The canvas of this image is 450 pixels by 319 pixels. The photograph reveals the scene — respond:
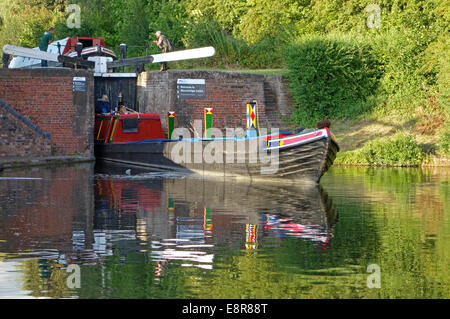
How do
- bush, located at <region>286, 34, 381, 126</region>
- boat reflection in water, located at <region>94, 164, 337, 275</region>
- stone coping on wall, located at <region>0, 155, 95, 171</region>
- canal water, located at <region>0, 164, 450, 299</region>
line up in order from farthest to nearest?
bush, located at <region>286, 34, 381, 126</region> → stone coping on wall, located at <region>0, 155, 95, 171</region> → boat reflection in water, located at <region>94, 164, 337, 275</region> → canal water, located at <region>0, 164, 450, 299</region>

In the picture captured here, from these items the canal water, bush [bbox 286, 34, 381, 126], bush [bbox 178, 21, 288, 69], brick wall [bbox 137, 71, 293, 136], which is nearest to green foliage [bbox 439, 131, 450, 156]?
bush [bbox 286, 34, 381, 126]

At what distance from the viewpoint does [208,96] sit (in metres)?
33.4

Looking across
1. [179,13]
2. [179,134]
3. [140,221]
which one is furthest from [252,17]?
[140,221]

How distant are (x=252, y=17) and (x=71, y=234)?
97.2 feet

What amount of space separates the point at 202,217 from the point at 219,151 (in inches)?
374

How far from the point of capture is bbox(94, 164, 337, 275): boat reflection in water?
11.1 metres

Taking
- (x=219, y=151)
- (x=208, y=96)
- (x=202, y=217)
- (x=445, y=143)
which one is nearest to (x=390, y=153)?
(x=445, y=143)

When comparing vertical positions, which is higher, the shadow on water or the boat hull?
the boat hull

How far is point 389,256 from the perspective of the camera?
10.3 m

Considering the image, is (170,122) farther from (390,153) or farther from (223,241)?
(223,241)

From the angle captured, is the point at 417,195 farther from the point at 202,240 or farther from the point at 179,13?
the point at 179,13

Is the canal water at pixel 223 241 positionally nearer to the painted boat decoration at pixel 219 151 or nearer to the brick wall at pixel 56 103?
the painted boat decoration at pixel 219 151

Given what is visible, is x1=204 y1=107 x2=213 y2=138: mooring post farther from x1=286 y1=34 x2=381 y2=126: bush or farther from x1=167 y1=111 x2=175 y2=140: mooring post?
x1=286 y1=34 x2=381 y2=126: bush

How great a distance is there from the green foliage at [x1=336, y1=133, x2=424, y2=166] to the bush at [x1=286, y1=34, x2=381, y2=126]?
443cm
